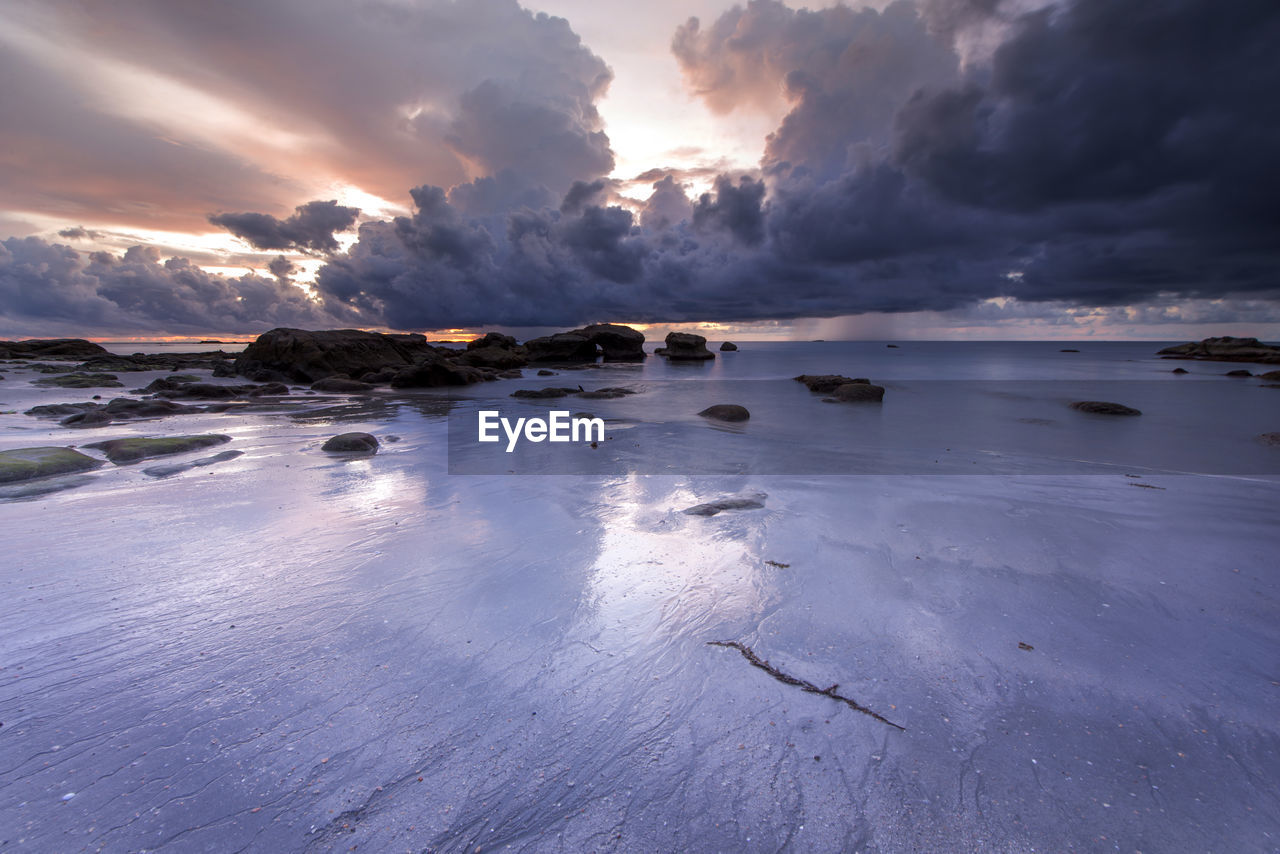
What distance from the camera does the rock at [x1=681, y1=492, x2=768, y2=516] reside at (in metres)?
5.99

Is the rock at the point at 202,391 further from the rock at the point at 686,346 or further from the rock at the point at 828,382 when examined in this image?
the rock at the point at 686,346

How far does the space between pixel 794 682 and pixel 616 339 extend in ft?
214

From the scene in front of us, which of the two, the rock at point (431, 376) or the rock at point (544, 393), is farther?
the rock at point (431, 376)

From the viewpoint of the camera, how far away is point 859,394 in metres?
20.1

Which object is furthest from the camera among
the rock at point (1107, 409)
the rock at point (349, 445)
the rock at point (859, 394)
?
the rock at point (859, 394)

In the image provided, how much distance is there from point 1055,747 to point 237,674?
14.4ft

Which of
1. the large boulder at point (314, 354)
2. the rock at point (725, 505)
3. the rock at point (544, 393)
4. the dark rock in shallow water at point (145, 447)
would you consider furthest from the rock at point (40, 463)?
the large boulder at point (314, 354)

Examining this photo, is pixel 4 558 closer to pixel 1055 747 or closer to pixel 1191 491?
pixel 1055 747

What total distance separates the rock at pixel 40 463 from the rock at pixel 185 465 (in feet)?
3.25

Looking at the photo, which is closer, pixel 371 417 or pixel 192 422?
pixel 192 422

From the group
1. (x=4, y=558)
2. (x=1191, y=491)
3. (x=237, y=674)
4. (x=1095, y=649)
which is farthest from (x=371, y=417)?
(x=1191, y=491)

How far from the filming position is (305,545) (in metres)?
4.93

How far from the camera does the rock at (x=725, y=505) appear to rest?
599cm

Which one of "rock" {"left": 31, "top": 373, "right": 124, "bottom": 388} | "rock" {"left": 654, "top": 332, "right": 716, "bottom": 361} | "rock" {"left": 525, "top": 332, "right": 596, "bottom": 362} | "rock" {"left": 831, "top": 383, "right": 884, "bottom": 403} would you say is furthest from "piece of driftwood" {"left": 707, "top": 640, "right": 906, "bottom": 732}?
"rock" {"left": 654, "top": 332, "right": 716, "bottom": 361}
